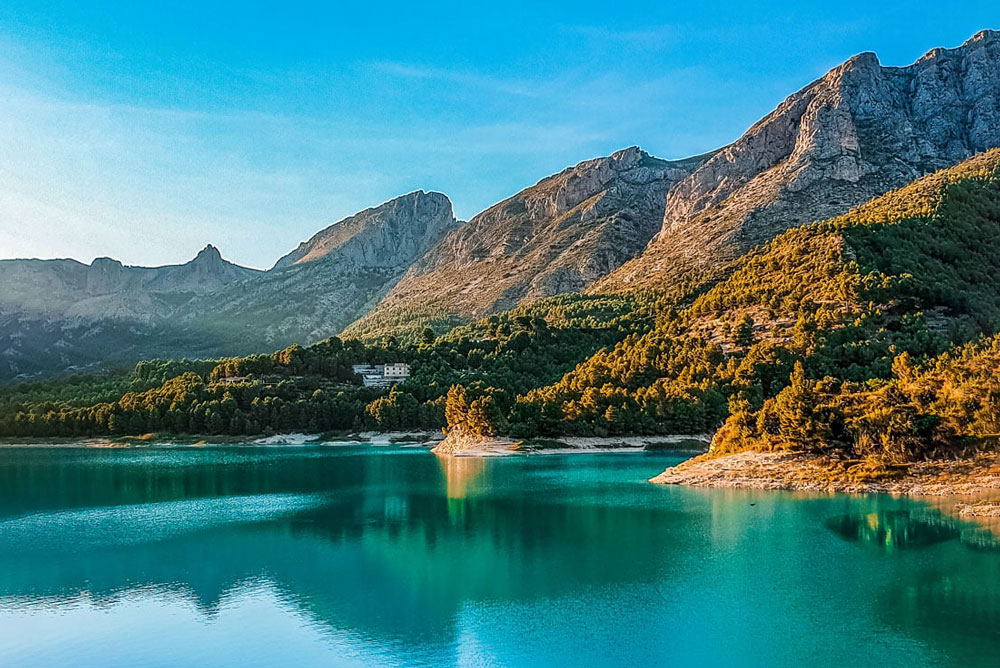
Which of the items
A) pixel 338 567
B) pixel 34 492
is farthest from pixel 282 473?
pixel 338 567

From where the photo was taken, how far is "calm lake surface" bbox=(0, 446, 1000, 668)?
65.6 ft

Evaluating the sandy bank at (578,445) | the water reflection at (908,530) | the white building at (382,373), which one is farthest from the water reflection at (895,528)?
the white building at (382,373)

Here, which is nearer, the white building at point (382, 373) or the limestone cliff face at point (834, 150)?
the white building at point (382, 373)

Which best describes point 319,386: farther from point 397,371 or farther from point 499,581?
point 499,581

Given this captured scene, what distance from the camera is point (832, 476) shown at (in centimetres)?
4447

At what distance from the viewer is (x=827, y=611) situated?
22.3m

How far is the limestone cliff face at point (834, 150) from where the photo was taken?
437ft

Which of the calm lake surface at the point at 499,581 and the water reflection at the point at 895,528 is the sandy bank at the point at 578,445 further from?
the water reflection at the point at 895,528

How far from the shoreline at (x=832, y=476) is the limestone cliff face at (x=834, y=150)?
7424 centimetres

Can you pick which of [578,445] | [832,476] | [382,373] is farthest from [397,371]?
[832,476]

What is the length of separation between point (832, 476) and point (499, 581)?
84.2 feet

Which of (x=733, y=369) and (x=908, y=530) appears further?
(x=733, y=369)

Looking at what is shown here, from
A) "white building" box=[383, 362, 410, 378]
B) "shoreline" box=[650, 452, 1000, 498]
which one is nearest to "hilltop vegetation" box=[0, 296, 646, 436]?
"white building" box=[383, 362, 410, 378]

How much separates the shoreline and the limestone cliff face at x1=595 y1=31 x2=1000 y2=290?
74.2 meters
